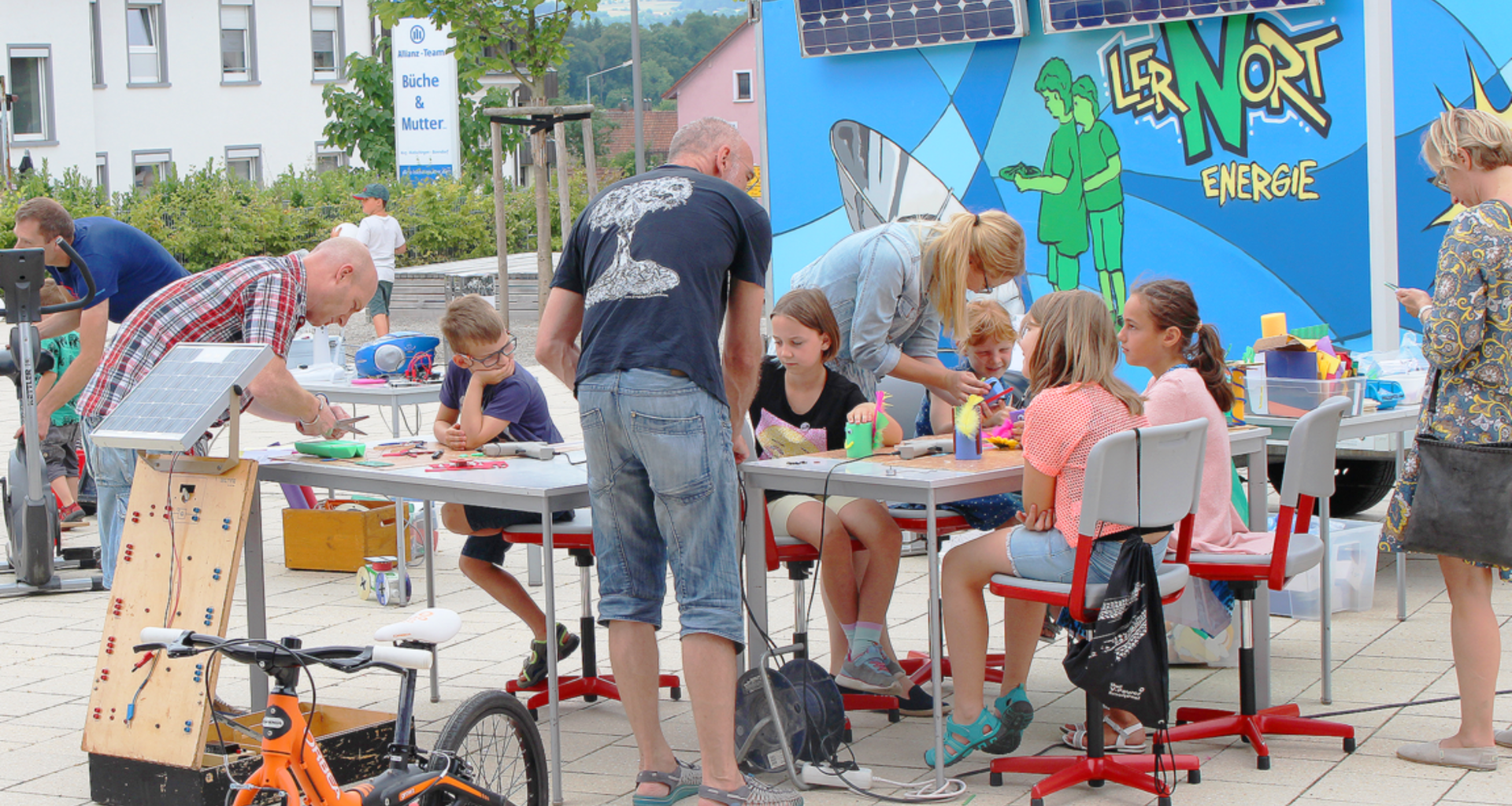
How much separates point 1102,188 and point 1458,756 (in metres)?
4.21

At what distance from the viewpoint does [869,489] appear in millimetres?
3857

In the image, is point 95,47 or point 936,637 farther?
point 95,47

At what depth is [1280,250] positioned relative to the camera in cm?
704

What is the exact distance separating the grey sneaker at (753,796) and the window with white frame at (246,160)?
3087 centimetres

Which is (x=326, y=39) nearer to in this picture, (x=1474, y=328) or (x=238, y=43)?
(x=238, y=43)

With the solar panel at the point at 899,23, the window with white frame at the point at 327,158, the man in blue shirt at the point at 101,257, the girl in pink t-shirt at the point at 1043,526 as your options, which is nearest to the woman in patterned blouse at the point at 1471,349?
the girl in pink t-shirt at the point at 1043,526

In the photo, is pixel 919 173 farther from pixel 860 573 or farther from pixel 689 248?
pixel 689 248

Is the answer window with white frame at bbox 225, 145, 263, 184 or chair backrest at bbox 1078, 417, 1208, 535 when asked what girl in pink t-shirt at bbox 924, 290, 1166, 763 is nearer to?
chair backrest at bbox 1078, 417, 1208, 535

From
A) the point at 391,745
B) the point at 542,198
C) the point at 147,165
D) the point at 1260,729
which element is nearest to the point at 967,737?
the point at 1260,729

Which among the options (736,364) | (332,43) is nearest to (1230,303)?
(736,364)

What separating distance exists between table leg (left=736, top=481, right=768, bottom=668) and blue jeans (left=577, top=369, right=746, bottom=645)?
1.10ft

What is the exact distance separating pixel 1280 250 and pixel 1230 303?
36 cm

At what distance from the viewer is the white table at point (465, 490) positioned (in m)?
3.82

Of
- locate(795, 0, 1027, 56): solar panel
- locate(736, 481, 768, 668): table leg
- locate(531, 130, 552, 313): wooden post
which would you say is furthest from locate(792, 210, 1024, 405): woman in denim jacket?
locate(531, 130, 552, 313): wooden post
